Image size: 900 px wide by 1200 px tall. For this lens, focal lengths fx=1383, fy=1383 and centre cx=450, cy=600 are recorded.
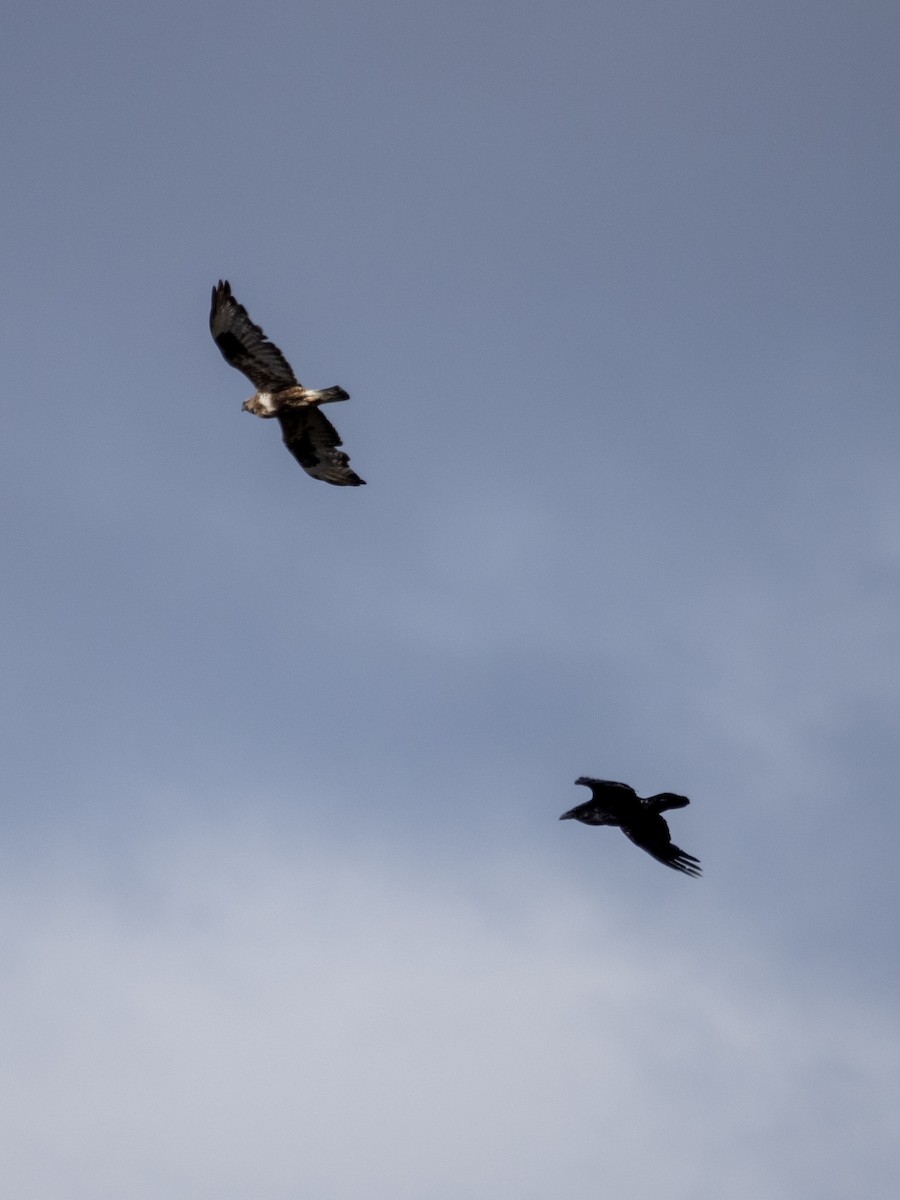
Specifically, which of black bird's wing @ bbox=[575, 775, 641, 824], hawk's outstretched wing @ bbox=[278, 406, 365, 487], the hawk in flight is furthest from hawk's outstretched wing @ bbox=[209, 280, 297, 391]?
black bird's wing @ bbox=[575, 775, 641, 824]

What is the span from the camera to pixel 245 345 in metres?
25.9

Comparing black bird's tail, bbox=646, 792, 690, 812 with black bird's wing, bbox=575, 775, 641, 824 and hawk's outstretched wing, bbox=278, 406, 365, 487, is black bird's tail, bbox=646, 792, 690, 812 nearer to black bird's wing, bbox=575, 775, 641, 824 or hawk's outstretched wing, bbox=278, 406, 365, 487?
black bird's wing, bbox=575, 775, 641, 824

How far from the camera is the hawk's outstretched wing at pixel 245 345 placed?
25.7 meters

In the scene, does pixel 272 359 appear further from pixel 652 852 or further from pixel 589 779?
pixel 652 852

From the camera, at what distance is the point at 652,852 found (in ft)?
76.4

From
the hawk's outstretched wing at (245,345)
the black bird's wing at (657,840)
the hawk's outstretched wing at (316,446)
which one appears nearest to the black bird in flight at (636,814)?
the black bird's wing at (657,840)

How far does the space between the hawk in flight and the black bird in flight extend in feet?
24.1

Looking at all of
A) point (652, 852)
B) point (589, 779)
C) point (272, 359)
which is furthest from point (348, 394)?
point (652, 852)

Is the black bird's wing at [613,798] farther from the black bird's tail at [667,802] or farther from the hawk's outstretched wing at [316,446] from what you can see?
the hawk's outstretched wing at [316,446]

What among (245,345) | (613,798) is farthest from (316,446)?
(613,798)

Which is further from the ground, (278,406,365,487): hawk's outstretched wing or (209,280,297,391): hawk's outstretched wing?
(209,280,297,391): hawk's outstretched wing

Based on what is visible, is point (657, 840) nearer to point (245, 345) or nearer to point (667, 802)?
point (667, 802)

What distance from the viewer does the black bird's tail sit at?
23.4 metres

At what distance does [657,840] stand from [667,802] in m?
0.66
